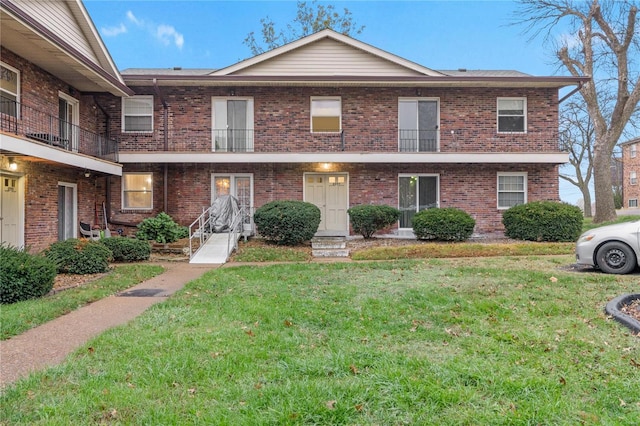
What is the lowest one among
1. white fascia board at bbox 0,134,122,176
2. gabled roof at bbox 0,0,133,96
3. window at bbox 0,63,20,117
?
white fascia board at bbox 0,134,122,176

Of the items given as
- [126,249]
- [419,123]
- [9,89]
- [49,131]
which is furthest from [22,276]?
[419,123]

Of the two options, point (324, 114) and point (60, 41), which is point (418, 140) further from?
point (60, 41)

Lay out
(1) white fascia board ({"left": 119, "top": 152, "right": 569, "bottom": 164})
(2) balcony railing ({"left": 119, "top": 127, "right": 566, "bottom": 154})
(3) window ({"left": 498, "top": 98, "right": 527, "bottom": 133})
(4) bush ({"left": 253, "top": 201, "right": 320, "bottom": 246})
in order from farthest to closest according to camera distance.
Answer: (3) window ({"left": 498, "top": 98, "right": 527, "bottom": 133}), (2) balcony railing ({"left": 119, "top": 127, "right": 566, "bottom": 154}), (1) white fascia board ({"left": 119, "top": 152, "right": 569, "bottom": 164}), (4) bush ({"left": 253, "top": 201, "right": 320, "bottom": 246})

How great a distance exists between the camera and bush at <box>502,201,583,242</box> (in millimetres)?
12688

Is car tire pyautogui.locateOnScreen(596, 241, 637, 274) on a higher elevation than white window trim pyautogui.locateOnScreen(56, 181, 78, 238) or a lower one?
lower

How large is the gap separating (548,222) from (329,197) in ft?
25.0

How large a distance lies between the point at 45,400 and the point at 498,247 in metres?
11.1

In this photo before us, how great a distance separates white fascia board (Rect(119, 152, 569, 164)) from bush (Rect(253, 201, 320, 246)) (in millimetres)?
2095

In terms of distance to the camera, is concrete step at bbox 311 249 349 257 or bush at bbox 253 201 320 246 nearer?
concrete step at bbox 311 249 349 257

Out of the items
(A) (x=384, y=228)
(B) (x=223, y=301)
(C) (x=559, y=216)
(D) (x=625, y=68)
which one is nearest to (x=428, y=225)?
(A) (x=384, y=228)

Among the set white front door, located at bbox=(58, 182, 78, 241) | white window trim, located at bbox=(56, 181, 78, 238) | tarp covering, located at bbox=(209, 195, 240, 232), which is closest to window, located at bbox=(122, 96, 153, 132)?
white window trim, located at bbox=(56, 181, 78, 238)

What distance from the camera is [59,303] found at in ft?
19.5

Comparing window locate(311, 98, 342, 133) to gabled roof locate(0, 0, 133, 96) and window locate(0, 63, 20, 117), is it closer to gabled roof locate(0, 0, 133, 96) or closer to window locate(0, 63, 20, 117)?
gabled roof locate(0, 0, 133, 96)

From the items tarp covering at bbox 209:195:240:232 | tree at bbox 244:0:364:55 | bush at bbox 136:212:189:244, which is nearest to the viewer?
bush at bbox 136:212:189:244
